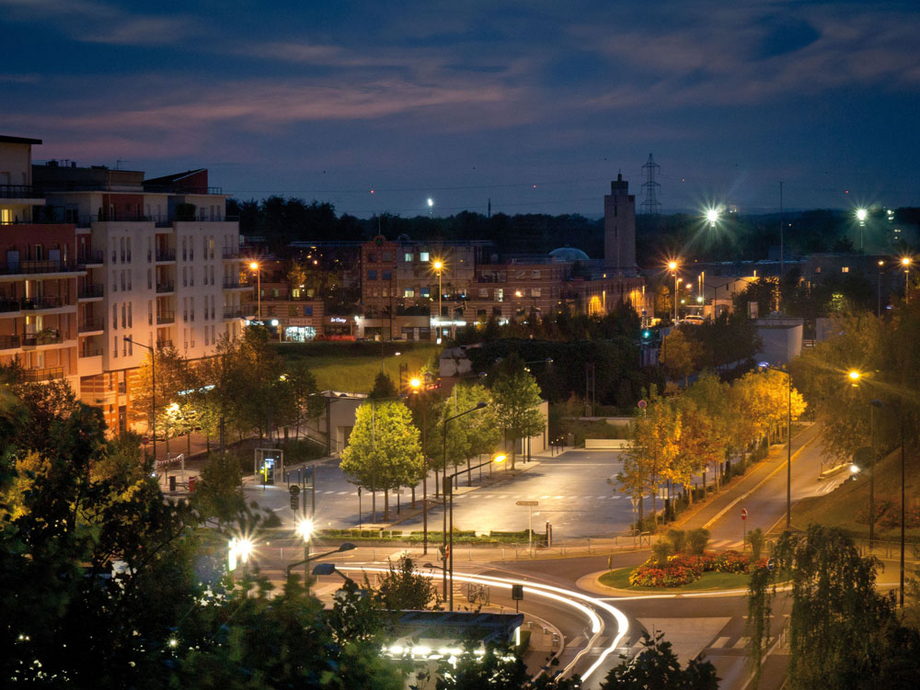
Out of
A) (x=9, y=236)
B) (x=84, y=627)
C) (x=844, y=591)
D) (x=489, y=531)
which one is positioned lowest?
(x=489, y=531)

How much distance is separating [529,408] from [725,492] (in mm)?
10656

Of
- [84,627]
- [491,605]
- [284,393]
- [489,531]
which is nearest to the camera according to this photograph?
[84,627]

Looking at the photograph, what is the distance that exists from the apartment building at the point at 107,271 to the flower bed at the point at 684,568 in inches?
1154

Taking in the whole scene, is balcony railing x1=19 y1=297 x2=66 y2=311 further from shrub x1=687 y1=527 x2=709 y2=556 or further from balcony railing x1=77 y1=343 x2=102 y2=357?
shrub x1=687 y1=527 x2=709 y2=556

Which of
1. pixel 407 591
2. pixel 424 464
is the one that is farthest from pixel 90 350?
pixel 407 591

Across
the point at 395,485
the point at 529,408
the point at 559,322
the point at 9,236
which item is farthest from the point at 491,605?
the point at 559,322

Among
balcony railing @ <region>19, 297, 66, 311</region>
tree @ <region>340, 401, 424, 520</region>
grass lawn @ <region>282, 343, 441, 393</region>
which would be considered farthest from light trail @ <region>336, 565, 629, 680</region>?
grass lawn @ <region>282, 343, 441, 393</region>

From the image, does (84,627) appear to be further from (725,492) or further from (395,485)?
(725,492)

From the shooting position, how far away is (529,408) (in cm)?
5703

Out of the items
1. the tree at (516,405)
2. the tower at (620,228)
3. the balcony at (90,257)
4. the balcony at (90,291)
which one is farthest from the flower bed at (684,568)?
→ the tower at (620,228)

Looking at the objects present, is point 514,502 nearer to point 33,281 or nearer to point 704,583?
point 704,583

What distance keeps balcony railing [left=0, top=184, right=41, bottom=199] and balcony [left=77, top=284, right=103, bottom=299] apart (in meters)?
4.85

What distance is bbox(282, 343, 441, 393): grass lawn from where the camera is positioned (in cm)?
7775

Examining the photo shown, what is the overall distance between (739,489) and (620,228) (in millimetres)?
79393
